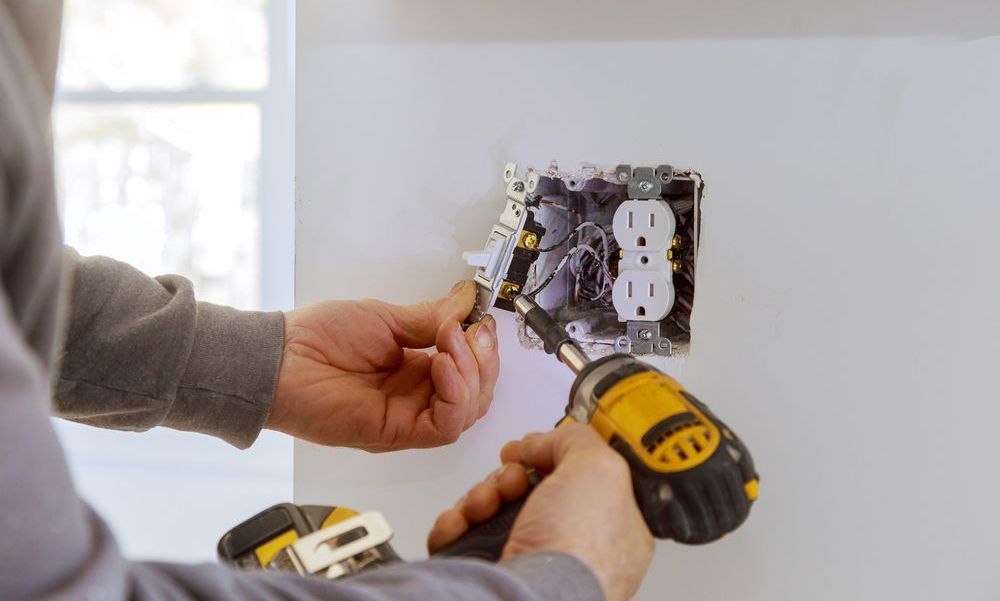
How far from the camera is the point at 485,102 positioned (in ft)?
3.05

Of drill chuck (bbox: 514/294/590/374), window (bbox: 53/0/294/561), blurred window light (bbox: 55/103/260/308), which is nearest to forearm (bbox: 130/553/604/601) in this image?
drill chuck (bbox: 514/294/590/374)

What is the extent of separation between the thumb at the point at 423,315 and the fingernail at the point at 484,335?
0.08 ft

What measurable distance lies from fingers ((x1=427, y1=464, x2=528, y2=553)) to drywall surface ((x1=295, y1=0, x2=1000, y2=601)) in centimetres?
31

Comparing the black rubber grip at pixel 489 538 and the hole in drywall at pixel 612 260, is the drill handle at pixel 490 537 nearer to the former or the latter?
the black rubber grip at pixel 489 538

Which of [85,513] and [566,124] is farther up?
[566,124]

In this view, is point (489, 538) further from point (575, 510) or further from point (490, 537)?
point (575, 510)

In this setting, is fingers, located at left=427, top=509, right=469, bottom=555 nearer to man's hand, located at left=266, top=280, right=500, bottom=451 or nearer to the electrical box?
man's hand, located at left=266, top=280, right=500, bottom=451

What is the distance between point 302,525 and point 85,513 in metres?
0.31

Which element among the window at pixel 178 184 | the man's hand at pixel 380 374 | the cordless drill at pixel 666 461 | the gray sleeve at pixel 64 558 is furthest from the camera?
the window at pixel 178 184

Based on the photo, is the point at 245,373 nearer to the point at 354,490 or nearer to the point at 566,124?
the point at 354,490

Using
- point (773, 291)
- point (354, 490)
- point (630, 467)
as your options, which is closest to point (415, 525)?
point (354, 490)

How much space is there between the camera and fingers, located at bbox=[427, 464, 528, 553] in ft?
2.13

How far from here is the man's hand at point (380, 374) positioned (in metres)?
0.88

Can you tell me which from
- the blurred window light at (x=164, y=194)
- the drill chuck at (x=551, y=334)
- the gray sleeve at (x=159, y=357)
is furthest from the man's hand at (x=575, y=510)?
the blurred window light at (x=164, y=194)
